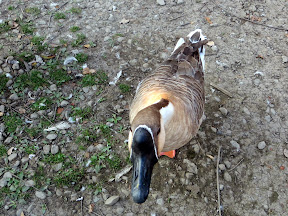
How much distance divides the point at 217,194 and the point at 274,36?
12.3 feet

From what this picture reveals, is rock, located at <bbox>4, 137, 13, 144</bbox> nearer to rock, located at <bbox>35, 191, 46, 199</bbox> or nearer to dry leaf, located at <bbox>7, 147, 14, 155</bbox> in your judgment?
dry leaf, located at <bbox>7, 147, 14, 155</bbox>

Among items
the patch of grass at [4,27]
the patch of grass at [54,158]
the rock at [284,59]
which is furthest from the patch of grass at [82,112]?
the rock at [284,59]

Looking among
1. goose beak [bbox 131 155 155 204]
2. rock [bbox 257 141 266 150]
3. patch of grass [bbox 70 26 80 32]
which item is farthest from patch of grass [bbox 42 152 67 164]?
rock [bbox 257 141 266 150]

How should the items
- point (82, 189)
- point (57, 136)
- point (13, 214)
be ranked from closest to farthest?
point (13, 214) < point (82, 189) < point (57, 136)

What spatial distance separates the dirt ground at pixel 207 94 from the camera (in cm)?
341

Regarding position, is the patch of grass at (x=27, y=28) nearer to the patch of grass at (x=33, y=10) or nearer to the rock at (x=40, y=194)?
the patch of grass at (x=33, y=10)

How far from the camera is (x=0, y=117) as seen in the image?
396 cm

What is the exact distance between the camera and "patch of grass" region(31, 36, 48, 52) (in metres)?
4.83

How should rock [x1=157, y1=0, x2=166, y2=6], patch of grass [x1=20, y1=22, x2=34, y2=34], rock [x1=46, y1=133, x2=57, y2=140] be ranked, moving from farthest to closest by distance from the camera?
1. rock [x1=157, y1=0, x2=166, y2=6]
2. patch of grass [x1=20, y1=22, x2=34, y2=34]
3. rock [x1=46, y1=133, x2=57, y2=140]

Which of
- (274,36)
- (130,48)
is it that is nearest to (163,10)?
(130,48)

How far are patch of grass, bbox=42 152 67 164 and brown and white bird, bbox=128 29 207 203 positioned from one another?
51.4 inches

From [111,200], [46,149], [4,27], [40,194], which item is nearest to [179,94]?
[111,200]

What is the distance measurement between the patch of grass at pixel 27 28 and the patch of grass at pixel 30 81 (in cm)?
118

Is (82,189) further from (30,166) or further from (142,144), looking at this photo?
(142,144)
